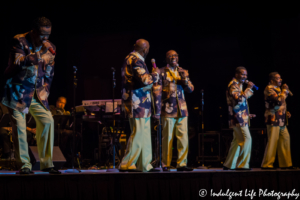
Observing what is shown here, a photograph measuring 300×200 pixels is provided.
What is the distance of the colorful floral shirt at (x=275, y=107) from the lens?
6.59m

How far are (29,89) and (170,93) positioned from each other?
2291 mm

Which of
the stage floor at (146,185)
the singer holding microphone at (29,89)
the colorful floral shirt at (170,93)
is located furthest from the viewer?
the colorful floral shirt at (170,93)

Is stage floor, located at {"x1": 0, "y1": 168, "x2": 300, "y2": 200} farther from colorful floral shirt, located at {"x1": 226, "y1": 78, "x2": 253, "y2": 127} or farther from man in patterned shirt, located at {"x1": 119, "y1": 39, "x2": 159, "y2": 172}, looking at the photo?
colorful floral shirt, located at {"x1": 226, "y1": 78, "x2": 253, "y2": 127}

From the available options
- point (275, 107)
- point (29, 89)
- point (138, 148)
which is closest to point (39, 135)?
point (29, 89)

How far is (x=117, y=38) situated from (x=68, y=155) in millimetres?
3798

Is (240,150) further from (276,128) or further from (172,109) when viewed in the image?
(172,109)

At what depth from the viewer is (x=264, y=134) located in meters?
8.74

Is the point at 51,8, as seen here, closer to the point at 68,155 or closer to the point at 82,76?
the point at 82,76

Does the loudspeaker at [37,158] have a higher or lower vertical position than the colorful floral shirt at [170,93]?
lower

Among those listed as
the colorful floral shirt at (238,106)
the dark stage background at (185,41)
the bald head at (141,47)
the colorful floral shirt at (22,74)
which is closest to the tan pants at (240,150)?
the colorful floral shirt at (238,106)

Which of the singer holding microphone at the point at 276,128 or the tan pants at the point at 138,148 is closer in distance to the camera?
the tan pants at the point at 138,148

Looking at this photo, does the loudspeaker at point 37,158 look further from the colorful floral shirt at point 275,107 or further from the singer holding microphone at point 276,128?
the colorful floral shirt at point 275,107

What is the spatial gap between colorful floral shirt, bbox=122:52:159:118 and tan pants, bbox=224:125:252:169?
6.36 ft

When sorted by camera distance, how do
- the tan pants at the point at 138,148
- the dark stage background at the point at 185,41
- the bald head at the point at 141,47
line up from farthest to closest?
the dark stage background at the point at 185,41, the bald head at the point at 141,47, the tan pants at the point at 138,148
